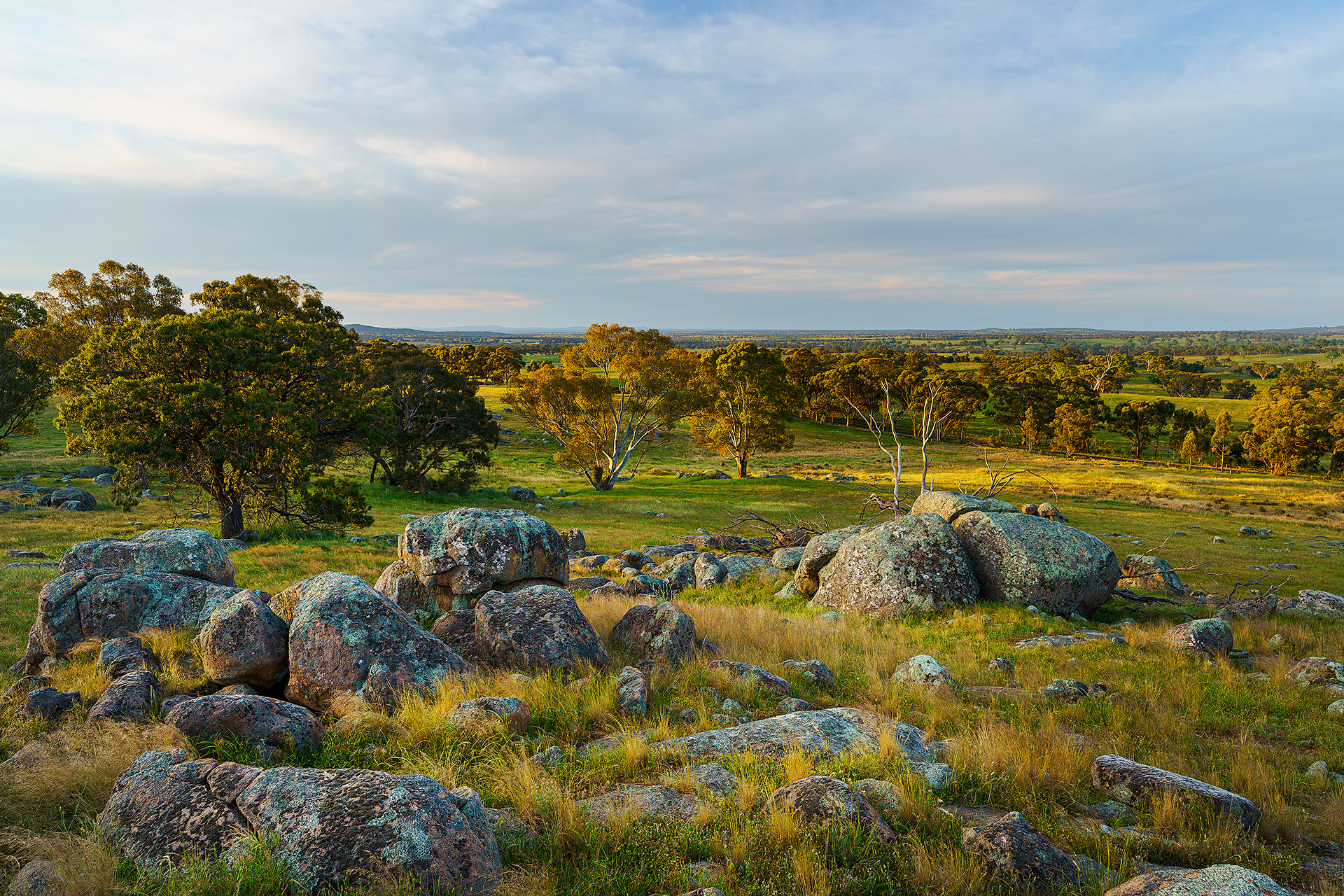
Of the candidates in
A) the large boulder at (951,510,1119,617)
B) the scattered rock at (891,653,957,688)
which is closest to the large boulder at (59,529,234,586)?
the scattered rock at (891,653,957,688)

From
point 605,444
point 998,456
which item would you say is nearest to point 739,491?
point 605,444

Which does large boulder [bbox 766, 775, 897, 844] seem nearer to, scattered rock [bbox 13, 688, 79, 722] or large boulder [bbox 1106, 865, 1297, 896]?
large boulder [bbox 1106, 865, 1297, 896]

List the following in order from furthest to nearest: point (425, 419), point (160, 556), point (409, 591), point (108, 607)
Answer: point (425, 419) → point (160, 556) → point (409, 591) → point (108, 607)

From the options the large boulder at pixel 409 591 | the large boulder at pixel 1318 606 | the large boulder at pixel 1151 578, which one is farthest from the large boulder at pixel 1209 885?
the large boulder at pixel 1151 578

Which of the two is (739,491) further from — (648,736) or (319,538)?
(648,736)

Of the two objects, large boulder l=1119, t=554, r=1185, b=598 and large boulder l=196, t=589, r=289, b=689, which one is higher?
large boulder l=196, t=589, r=289, b=689

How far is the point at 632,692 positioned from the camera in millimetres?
7746

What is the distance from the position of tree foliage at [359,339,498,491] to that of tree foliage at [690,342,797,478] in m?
19.8

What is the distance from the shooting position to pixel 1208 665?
10.0 meters

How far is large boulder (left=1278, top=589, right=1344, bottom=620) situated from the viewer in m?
13.9

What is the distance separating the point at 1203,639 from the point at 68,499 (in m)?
42.3

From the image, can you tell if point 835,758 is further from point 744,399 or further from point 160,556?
point 744,399

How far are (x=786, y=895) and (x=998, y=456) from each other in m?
82.4

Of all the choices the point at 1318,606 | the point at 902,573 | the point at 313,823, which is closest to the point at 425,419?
the point at 902,573
